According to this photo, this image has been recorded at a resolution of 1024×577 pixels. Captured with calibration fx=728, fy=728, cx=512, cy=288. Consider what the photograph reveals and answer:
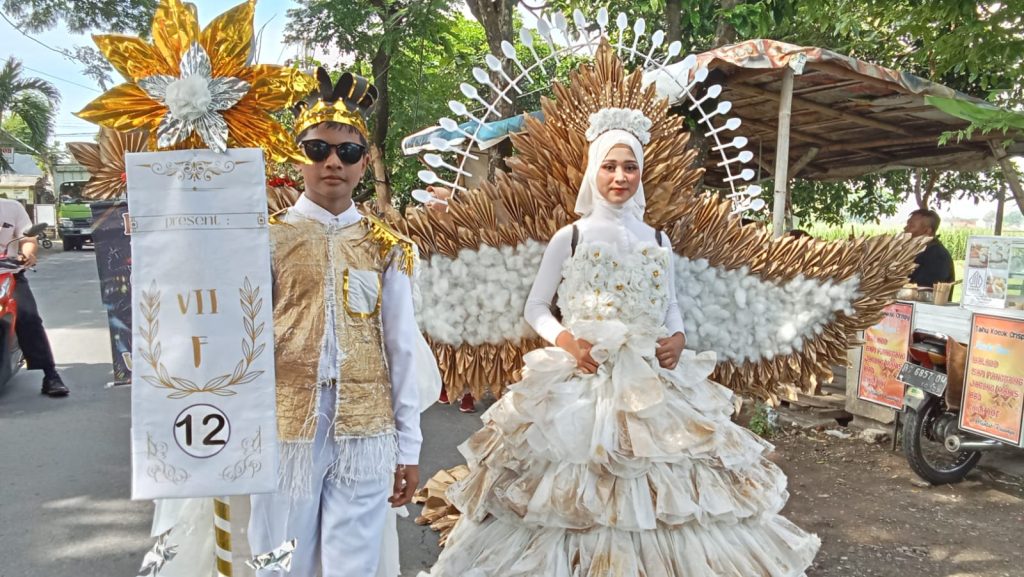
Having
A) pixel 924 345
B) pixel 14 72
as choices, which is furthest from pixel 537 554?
A: pixel 14 72

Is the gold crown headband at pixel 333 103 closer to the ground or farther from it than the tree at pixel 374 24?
closer to the ground

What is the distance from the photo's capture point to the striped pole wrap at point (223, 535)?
1.86 metres

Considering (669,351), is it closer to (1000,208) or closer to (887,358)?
(887,358)

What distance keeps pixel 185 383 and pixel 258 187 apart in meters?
0.48

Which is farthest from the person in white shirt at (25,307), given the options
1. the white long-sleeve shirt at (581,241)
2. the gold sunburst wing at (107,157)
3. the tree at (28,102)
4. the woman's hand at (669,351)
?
the tree at (28,102)

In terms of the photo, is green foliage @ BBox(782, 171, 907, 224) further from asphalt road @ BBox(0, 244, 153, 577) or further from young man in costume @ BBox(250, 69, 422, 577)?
young man in costume @ BBox(250, 69, 422, 577)

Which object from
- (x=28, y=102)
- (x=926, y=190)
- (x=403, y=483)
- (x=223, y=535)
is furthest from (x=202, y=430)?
(x=28, y=102)

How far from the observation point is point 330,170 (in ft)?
6.45

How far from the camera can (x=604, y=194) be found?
2719 mm

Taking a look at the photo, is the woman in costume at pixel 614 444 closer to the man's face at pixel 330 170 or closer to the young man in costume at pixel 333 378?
the young man in costume at pixel 333 378

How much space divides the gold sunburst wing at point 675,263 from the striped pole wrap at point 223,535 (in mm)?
1137

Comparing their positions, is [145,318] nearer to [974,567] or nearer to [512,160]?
[512,160]

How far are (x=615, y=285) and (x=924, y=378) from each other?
116 inches

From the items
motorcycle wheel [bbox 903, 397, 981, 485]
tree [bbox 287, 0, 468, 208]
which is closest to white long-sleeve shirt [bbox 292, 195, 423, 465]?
motorcycle wheel [bbox 903, 397, 981, 485]
